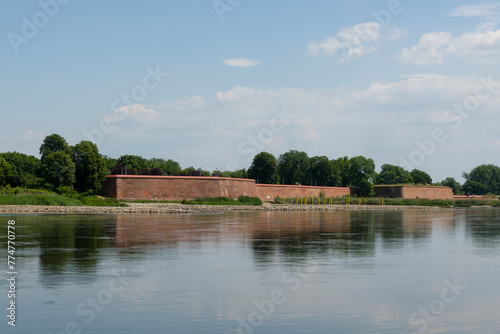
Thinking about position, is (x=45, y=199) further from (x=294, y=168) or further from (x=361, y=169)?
(x=361, y=169)

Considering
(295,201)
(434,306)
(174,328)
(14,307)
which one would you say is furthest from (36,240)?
(295,201)

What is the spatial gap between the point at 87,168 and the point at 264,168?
2300 inches

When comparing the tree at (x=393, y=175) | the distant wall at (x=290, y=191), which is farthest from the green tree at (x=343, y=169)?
the tree at (x=393, y=175)

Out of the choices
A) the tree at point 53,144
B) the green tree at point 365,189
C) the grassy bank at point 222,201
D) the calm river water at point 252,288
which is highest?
the tree at point 53,144

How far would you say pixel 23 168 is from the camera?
8869 centimetres

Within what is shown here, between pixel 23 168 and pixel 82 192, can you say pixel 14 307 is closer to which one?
pixel 82 192

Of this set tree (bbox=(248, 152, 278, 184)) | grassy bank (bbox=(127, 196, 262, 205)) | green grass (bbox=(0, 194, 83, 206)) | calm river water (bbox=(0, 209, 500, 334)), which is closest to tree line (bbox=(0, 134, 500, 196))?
tree (bbox=(248, 152, 278, 184))

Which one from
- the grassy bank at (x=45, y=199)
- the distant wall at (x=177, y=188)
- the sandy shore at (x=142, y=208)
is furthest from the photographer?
the distant wall at (x=177, y=188)

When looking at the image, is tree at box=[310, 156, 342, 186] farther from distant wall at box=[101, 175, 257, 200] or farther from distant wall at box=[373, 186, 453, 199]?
distant wall at box=[101, 175, 257, 200]

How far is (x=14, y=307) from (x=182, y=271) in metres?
5.15

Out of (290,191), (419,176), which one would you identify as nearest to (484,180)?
(419,176)

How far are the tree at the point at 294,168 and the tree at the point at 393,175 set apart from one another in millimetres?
37302

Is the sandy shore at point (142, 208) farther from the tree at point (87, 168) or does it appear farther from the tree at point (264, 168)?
the tree at point (264, 168)

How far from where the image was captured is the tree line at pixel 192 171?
2623 inches
